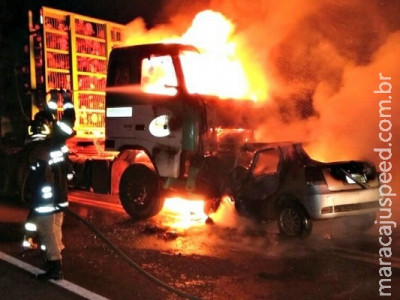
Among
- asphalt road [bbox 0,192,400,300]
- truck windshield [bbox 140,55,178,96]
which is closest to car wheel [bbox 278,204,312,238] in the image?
asphalt road [bbox 0,192,400,300]

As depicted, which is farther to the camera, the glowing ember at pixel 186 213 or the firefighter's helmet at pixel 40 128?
the glowing ember at pixel 186 213

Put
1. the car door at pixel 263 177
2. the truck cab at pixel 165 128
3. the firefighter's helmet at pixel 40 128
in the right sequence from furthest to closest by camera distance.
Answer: the truck cab at pixel 165 128, the car door at pixel 263 177, the firefighter's helmet at pixel 40 128

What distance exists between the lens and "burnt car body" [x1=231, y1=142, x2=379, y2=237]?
21.2 feet

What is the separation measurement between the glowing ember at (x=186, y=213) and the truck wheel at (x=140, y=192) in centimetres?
40

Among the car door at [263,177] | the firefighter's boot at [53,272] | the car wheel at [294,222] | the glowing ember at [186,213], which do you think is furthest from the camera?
the glowing ember at [186,213]

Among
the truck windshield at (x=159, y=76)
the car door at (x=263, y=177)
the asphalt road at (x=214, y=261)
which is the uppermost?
the truck windshield at (x=159, y=76)

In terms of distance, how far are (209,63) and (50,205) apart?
3868mm

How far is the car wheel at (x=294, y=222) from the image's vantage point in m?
6.55

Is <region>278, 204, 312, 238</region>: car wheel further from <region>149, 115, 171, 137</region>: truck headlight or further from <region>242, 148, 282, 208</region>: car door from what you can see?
<region>149, 115, 171, 137</region>: truck headlight

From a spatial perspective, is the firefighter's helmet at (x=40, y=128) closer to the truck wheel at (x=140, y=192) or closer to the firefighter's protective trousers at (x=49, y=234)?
the firefighter's protective trousers at (x=49, y=234)

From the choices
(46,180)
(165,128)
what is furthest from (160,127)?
(46,180)

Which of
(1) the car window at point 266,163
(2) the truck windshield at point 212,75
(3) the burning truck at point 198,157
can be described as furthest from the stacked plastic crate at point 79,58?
(1) the car window at point 266,163

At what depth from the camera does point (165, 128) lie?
7.53 metres

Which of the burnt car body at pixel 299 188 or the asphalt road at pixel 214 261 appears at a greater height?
the burnt car body at pixel 299 188
